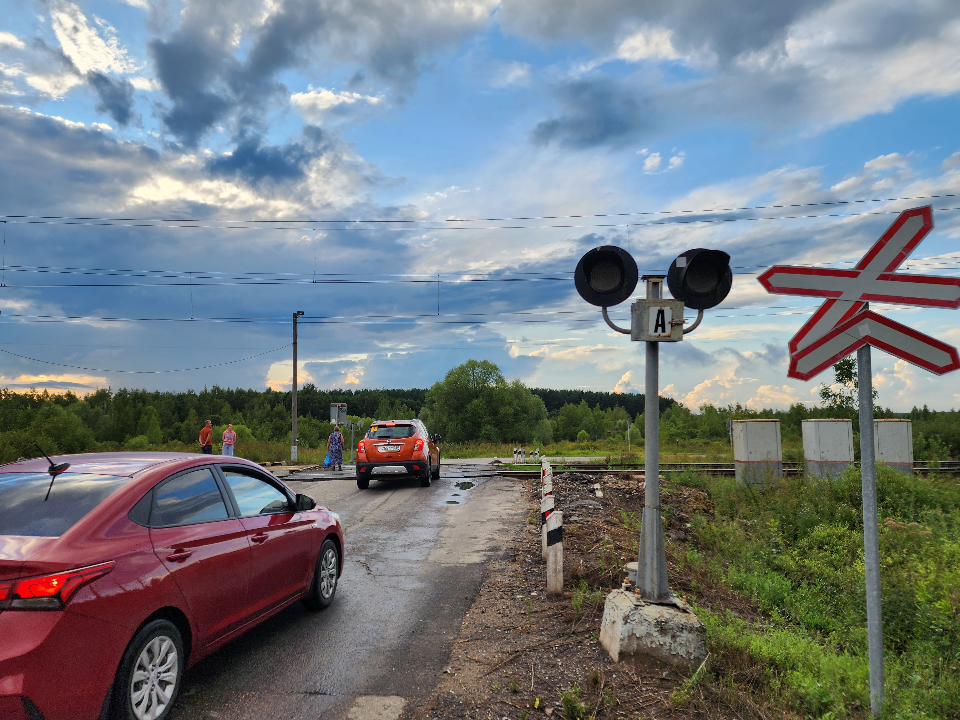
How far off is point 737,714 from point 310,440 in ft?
322

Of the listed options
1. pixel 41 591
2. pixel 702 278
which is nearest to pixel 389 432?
pixel 702 278

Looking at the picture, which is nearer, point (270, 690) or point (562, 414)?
point (270, 690)

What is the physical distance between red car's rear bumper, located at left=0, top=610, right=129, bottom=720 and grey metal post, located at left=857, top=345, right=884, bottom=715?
435 cm

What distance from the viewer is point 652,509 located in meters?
4.97

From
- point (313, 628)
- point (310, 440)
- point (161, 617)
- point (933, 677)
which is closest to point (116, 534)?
point (161, 617)

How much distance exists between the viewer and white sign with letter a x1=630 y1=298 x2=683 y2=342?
5.00 meters

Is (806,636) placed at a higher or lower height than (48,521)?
lower

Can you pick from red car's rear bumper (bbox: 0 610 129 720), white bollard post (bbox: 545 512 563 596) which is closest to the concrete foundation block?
white bollard post (bbox: 545 512 563 596)

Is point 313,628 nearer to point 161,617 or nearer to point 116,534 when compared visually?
point 161,617

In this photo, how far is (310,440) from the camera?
97.2 metres

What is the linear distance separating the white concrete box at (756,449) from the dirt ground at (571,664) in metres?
7.36

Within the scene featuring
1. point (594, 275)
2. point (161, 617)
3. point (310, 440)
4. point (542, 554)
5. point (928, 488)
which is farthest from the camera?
point (310, 440)

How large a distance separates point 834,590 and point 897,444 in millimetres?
10641

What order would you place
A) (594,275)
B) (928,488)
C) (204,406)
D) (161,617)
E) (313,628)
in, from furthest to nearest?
(204,406) < (928,488) < (313,628) < (594,275) < (161,617)
